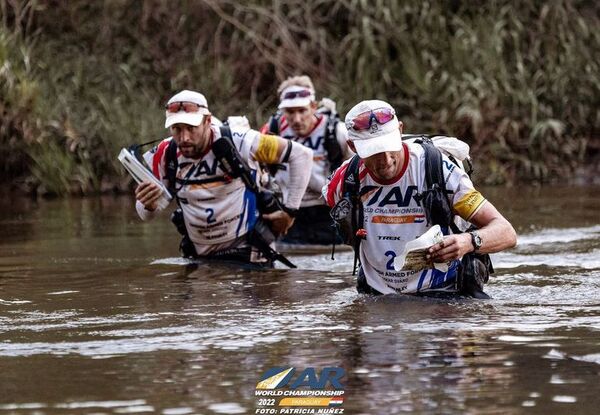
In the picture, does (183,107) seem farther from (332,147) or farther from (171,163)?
(332,147)

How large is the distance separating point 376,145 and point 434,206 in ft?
1.65

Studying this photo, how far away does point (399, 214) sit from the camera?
820 cm

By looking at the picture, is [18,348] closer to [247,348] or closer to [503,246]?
[247,348]

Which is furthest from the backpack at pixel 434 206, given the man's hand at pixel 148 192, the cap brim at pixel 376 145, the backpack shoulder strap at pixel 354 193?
the man's hand at pixel 148 192

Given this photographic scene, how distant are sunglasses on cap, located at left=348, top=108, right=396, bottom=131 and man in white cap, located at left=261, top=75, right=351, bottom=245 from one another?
17.4 feet

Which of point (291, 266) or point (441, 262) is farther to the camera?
point (291, 266)

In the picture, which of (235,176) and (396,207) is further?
(235,176)

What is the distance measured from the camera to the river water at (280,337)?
626 cm

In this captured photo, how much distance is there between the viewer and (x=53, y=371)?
6.93 metres

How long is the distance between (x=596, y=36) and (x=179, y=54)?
680 centimetres

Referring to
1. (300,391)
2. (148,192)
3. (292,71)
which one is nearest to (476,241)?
(300,391)

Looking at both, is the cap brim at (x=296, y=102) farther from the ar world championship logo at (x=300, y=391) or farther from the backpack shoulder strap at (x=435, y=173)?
the ar world championship logo at (x=300, y=391)

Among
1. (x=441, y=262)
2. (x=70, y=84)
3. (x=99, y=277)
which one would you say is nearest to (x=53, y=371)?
(x=441, y=262)

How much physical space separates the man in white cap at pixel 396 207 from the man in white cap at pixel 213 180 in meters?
2.35
